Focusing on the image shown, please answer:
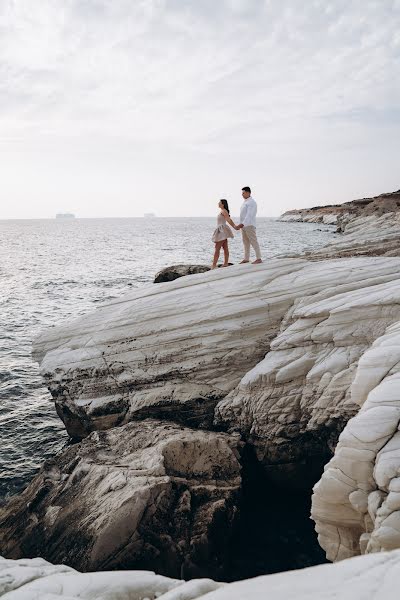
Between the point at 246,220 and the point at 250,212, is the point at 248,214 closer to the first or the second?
the point at 250,212

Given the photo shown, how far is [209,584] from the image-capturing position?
4551mm

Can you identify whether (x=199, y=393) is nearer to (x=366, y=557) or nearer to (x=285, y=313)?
(x=285, y=313)

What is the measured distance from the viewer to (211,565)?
7.57 metres

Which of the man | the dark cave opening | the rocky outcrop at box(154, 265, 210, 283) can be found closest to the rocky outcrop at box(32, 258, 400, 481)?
the dark cave opening

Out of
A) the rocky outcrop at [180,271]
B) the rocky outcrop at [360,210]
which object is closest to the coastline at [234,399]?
the rocky outcrop at [180,271]

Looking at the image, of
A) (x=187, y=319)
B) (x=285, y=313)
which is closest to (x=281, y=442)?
(x=285, y=313)

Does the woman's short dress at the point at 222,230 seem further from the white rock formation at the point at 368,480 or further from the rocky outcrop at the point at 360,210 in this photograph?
the rocky outcrop at the point at 360,210

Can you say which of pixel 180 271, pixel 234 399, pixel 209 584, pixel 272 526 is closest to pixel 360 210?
pixel 180 271

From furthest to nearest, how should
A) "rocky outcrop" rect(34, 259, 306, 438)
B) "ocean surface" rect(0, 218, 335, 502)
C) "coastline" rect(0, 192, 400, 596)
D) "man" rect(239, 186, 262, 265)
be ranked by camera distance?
→ "man" rect(239, 186, 262, 265) < "ocean surface" rect(0, 218, 335, 502) < "rocky outcrop" rect(34, 259, 306, 438) < "coastline" rect(0, 192, 400, 596)

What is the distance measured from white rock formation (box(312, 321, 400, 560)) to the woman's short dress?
34.0ft

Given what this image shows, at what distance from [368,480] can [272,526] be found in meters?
3.71

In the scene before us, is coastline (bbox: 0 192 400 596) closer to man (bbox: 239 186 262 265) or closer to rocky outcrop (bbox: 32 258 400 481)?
rocky outcrop (bbox: 32 258 400 481)

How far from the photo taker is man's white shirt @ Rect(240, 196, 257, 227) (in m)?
14.8

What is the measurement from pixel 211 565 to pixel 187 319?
234 inches
